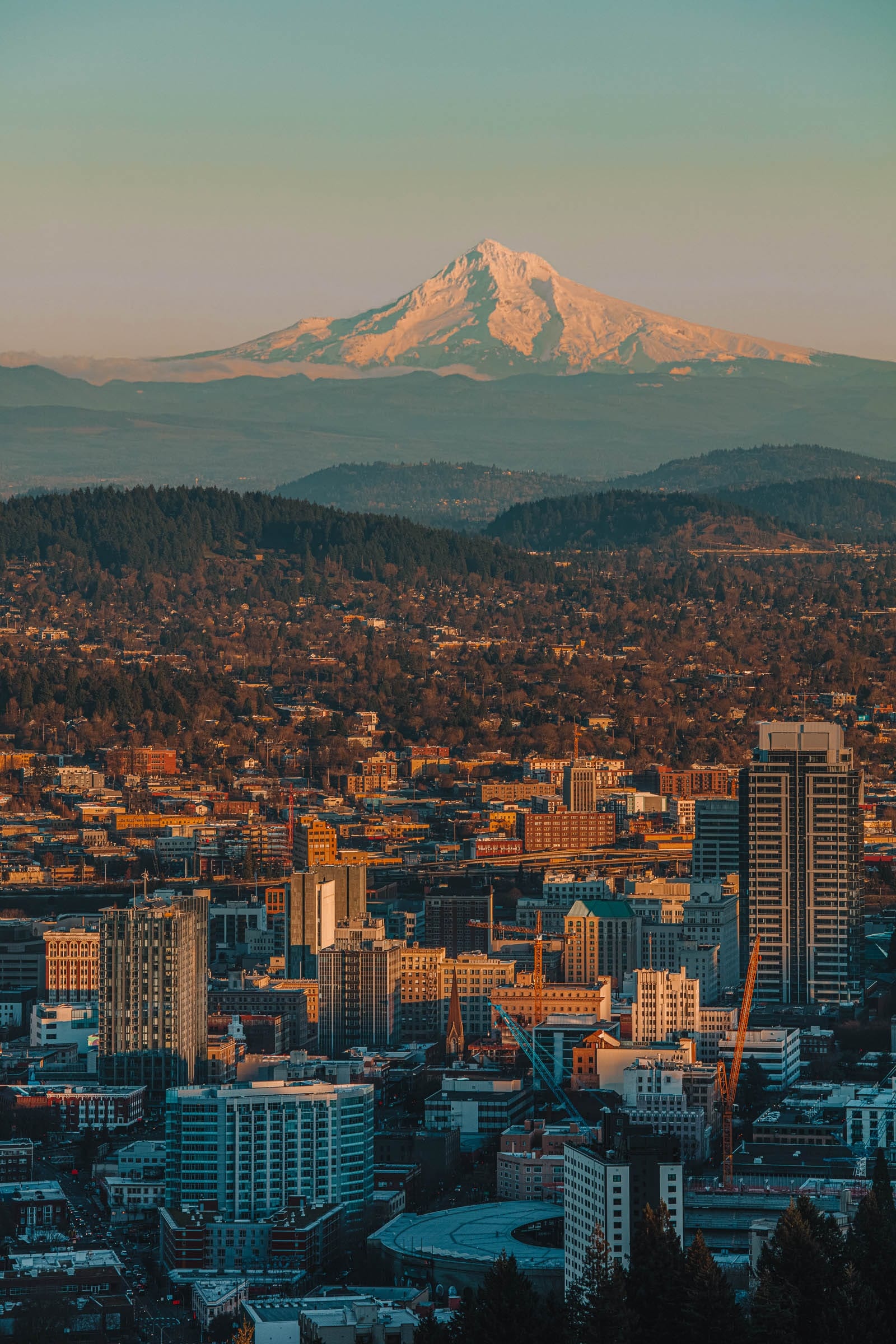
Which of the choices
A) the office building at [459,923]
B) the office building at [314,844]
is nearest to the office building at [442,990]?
the office building at [459,923]

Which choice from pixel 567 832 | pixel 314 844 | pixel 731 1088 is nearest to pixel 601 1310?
pixel 731 1088

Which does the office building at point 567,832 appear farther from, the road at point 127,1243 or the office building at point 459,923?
the road at point 127,1243

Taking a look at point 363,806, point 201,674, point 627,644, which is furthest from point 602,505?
point 363,806

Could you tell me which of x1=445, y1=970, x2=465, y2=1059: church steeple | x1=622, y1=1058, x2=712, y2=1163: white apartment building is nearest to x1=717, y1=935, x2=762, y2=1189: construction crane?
x1=622, y1=1058, x2=712, y2=1163: white apartment building

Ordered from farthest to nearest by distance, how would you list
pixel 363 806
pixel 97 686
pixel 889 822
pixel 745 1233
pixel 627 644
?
pixel 627 644 → pixel 97 686 → pixel 363 806 → pixel 889 822 → pixel 745 1233

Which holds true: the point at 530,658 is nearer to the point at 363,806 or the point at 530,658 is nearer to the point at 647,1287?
the point at 363,806
